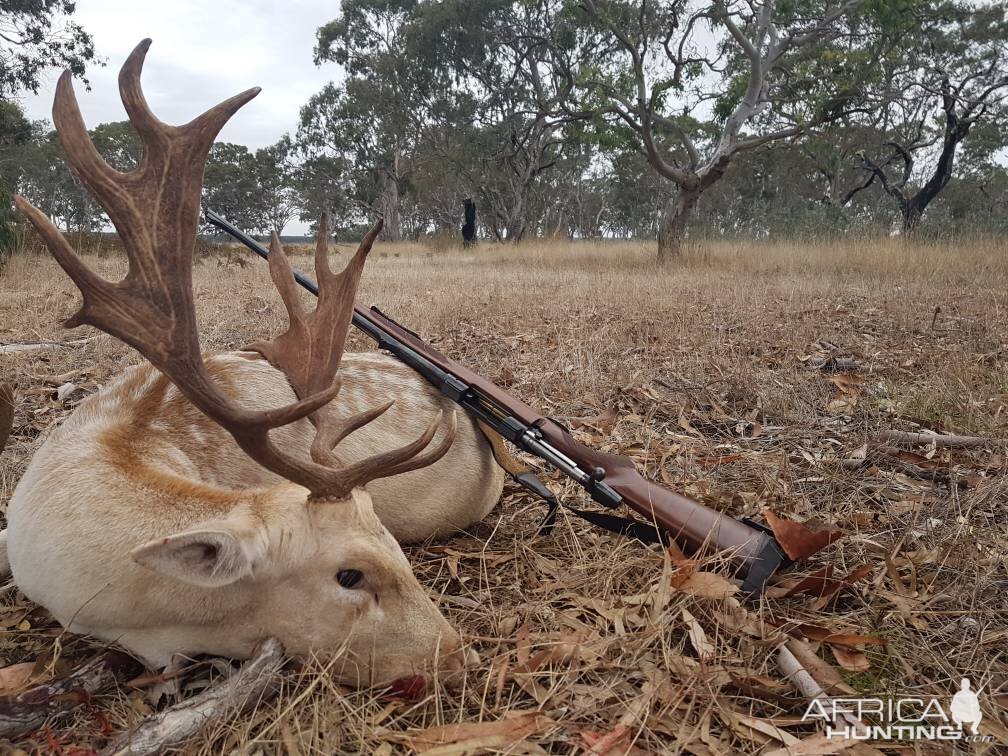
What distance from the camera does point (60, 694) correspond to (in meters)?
1.82

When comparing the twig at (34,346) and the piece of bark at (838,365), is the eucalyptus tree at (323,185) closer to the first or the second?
the twig at (34,346)

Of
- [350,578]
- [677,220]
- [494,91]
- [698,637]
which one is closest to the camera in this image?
[350,578]

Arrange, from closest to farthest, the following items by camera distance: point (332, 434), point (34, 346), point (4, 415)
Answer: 1. point (332, 434)
2. point (4, 415)
3. point (34, 346)

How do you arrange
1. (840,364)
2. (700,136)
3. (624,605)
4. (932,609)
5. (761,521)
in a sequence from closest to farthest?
(932,609) < (624,605) < (761,521) < (840,364) < (700,136)

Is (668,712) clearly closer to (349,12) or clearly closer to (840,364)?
(840,364)

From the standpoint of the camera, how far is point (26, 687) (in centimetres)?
195

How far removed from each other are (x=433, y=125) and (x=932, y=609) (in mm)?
33239

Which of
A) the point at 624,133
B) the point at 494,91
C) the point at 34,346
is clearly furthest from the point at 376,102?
the point at 34,346

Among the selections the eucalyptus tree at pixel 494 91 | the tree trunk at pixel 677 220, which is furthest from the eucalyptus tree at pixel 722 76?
the eucalyptus tree at pixel 494 91

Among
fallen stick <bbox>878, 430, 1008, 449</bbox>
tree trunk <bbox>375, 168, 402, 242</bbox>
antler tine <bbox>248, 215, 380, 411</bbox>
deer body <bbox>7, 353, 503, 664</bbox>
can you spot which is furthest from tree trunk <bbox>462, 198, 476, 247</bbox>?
deer body <bbox>7, 353, 503, 664</bbox>

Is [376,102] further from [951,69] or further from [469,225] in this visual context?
[951,69]

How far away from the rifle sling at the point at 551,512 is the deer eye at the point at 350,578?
3.46 feet

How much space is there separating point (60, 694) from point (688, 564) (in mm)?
2085

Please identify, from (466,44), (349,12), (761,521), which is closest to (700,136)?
(466,44)
